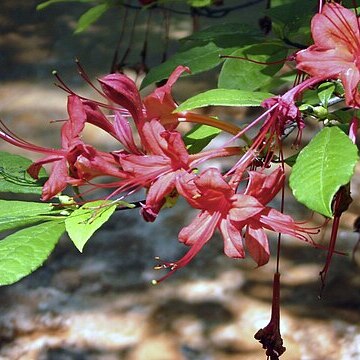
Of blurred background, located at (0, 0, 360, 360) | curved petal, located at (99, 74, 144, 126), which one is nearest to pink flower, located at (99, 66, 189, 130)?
curved petal, located at (99, 74, 144, 126)

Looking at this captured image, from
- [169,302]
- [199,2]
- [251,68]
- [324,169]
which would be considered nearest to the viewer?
[324,169]

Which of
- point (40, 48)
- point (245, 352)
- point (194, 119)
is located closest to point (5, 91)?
point (40, 48)

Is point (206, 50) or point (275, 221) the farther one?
point (206, 50)

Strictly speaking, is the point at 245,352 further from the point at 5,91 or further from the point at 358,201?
the point at 5,91

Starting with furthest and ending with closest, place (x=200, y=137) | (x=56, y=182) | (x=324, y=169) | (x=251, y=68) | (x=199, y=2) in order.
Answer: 1. (x=199, y=2)
2. (x=251, y=68)
3. (x=200, y=137)
4. (x=56, y=182)
5. (x=324, y=169)

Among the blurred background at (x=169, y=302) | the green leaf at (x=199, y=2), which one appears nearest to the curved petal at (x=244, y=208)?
the green leaf at (x=199, y=2)

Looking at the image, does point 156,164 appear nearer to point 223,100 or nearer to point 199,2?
point 223,100

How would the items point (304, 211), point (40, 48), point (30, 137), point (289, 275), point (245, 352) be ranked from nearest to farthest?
point (245, 352)
point (289, 275)
point (304, 211)
point (30, 137)
point (40, 48)

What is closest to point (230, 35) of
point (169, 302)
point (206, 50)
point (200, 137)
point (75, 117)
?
point (206, 50)
